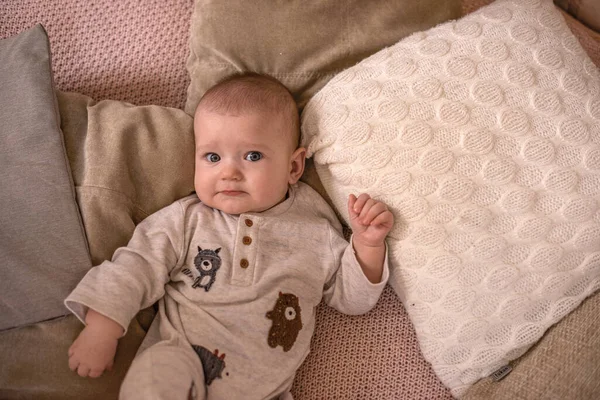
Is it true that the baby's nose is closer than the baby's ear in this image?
Yes

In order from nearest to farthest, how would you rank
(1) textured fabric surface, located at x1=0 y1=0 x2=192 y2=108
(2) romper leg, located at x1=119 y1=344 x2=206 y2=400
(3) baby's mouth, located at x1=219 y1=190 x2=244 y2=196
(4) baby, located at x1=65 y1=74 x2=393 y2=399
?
(2) romper leg, located at x1=119 y1=344 x2=206 y2=400 → (4) baby, located at x1=65 y1=74 x2=393 y2=399 → (3) baby's mouth, located at x1=219 y1=190 x2=244 y2=196 → (1) textured fabric surface, located at x1=0 y1=0 x2=192 y2=108

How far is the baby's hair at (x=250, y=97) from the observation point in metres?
1.13

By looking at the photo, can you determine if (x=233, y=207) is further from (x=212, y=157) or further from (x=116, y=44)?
(x=116, y=44)

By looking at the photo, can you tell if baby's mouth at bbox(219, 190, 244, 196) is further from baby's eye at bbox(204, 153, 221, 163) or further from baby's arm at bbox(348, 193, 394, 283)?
baby's arm at bbox(348, 193, 394, 283)

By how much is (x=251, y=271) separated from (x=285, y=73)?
19.7 inches

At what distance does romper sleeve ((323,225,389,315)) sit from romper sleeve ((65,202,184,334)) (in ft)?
1.21

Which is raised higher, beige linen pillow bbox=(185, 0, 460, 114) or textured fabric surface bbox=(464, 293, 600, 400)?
beige linen pillow bbox=(185, 0, 460, 114)

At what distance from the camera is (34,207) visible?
1.04 meters

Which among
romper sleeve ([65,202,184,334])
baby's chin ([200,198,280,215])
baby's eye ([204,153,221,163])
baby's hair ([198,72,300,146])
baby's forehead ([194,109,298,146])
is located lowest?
romper sleeve ([65,202,184,334])

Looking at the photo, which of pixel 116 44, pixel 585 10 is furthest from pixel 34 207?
pixel 585 10

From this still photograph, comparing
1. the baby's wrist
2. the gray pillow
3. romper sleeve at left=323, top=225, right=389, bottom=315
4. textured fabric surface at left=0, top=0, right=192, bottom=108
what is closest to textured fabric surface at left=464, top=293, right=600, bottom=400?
romper sleeve at left=323, top=225, right=389, bottom=315

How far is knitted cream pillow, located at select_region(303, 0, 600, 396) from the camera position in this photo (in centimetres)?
105

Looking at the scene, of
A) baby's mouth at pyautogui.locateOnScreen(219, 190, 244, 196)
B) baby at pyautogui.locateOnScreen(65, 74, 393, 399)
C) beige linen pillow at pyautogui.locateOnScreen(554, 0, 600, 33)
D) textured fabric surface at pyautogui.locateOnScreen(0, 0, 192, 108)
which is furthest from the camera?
beige linen pillow at pyautogui.locateOnScreen(554, 0, 600, 33)

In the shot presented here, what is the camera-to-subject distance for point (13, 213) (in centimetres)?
103
